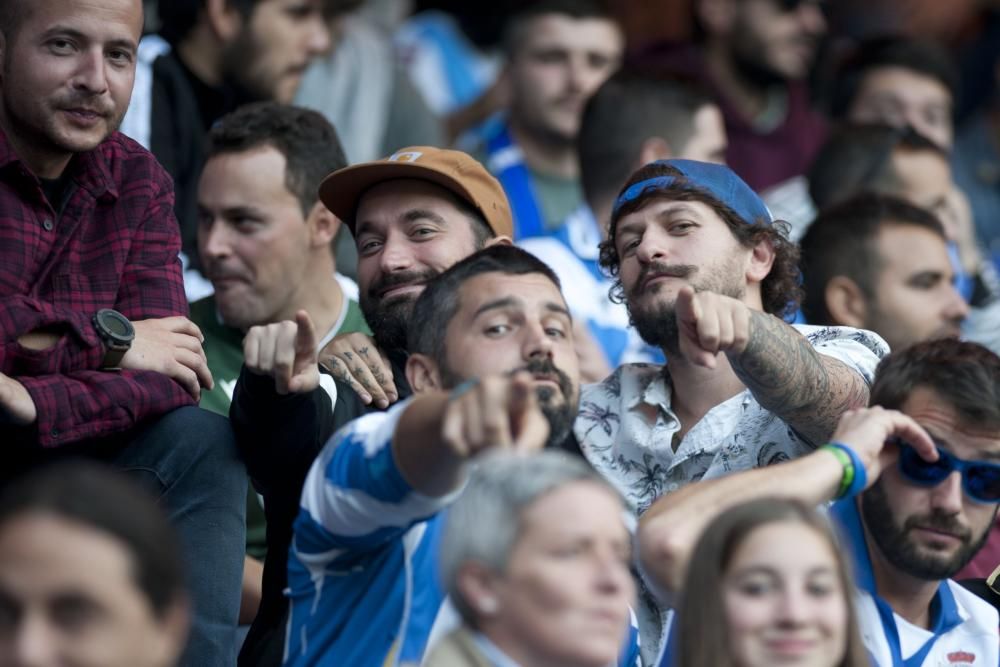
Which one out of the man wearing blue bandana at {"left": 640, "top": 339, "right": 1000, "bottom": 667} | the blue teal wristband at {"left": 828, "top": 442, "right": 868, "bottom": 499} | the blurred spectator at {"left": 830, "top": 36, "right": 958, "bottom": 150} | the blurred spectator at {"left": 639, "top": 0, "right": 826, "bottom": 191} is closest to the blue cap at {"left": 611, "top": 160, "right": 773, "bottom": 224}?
the man wearing blue bandana at {"left": 640, "top": 339, "right": 1000, "bottom": 667}

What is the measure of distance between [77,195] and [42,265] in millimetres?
198

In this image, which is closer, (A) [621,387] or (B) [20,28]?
(B) [20,28]

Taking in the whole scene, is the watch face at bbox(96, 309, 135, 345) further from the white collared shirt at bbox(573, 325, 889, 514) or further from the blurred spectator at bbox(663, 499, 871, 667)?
the blurred spectator at bbox(663, 499, 871, 667)

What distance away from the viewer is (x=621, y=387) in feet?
15.1

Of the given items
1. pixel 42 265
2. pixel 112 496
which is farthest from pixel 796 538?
pixel 42 265

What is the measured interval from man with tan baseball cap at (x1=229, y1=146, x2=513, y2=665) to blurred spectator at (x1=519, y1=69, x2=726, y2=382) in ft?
4.72

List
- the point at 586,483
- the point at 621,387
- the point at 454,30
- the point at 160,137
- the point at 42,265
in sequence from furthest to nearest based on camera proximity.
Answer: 1. the point at 454,30
2. the point at 160,137
3. the point at 621,387
4. the point at 42,265
5. the point at 586,483

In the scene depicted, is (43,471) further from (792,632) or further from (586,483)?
(792,632)

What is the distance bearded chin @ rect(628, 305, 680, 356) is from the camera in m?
4.34

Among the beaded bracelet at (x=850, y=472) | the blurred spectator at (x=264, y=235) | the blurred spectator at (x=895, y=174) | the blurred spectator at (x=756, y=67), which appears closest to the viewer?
the beaded bracelet at (x=850, y=472)

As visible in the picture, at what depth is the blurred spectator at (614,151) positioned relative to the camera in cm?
631

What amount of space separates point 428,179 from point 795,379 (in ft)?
4.20

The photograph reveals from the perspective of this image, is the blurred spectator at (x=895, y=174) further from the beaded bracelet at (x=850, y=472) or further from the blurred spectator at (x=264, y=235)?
the beaded bracelet at (x=850, y=472)

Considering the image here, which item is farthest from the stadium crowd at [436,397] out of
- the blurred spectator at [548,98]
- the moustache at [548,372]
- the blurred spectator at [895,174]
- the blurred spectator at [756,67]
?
the blurred spectator at [756,67]
